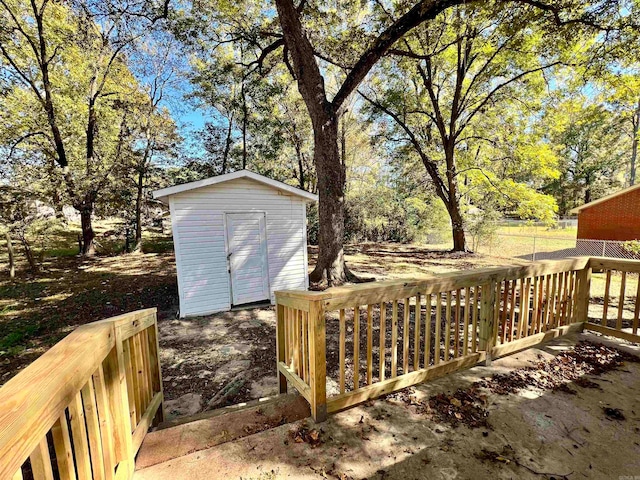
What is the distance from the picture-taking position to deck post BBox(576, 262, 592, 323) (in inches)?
131

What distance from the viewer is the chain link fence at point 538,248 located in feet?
33.6

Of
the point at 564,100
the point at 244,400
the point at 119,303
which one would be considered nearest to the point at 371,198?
the point at 564,100

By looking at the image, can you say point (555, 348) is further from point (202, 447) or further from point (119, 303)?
point (119, 303)

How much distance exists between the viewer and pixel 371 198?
17953mm

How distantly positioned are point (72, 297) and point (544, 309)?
939cm

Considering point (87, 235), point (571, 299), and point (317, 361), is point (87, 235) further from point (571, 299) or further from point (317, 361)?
point (571, 299)

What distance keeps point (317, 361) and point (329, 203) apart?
505 centimetres

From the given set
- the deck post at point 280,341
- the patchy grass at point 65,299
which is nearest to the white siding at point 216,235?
the patchy grass at point 65,299

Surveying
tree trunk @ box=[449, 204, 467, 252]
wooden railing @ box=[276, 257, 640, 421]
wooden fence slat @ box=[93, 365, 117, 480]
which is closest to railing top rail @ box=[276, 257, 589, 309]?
wooden railing @ box=[276, 257, 640, 421]

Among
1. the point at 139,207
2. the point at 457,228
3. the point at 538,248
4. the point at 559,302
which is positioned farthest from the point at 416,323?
the point at 538,248

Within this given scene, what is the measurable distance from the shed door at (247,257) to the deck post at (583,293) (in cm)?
530

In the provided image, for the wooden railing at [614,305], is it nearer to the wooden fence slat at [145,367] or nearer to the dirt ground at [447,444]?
the dirt ground at [447,444]

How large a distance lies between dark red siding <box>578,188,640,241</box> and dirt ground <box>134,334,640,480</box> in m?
12.9

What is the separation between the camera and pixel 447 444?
69.6 inches
